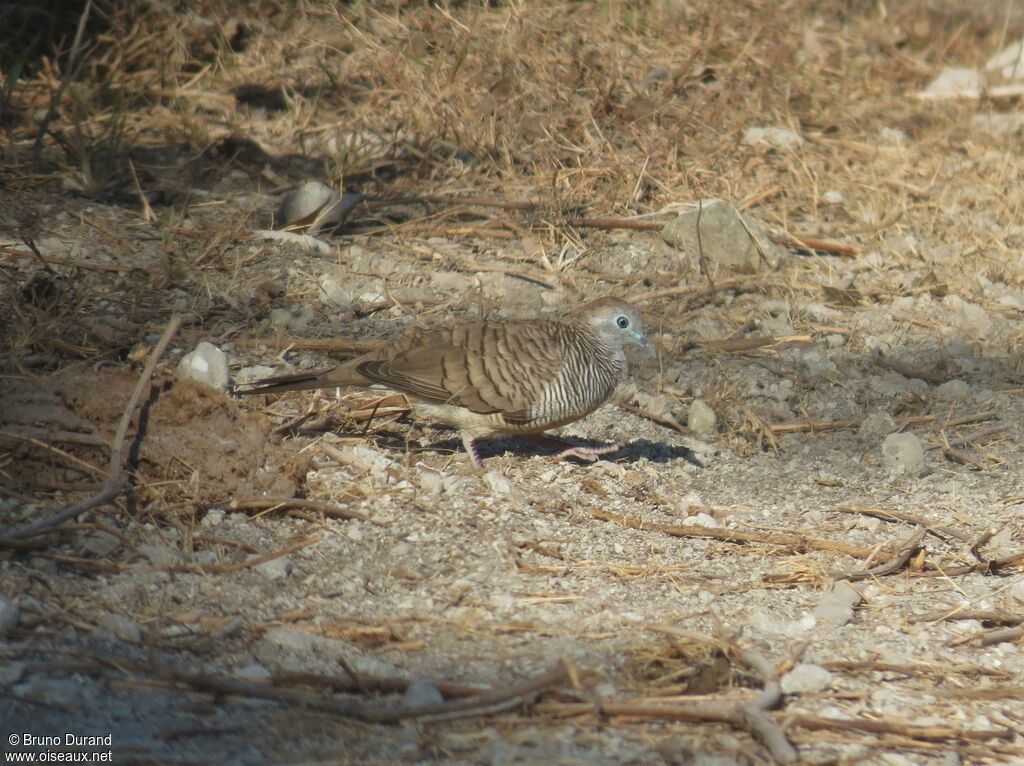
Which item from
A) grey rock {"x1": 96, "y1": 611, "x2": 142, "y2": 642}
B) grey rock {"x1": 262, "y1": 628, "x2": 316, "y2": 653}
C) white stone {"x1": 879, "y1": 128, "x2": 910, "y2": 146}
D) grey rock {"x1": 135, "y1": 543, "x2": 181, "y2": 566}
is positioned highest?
grey rock {"x1": 96, "y1": 611, "x2": 142, "y2": 642}

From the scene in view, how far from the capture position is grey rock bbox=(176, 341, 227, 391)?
4.81 m

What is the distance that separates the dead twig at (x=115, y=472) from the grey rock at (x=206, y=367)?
1.66ft

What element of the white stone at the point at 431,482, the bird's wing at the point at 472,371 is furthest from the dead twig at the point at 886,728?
the bird's wing at the point at 472,371

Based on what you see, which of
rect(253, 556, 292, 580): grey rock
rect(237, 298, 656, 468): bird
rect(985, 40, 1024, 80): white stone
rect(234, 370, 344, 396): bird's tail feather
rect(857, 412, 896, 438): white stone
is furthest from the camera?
rect(985, 40, 1024, 80): white stone

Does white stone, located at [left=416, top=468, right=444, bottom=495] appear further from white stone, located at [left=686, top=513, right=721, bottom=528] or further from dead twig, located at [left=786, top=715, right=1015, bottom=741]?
dead twig, located at [left=786, top=715, right=1015, bottom=741]

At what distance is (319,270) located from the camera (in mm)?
6070

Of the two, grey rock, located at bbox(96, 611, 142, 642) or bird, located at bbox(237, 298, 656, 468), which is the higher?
grey rock, located at bbox(96, 611, 142, 642)

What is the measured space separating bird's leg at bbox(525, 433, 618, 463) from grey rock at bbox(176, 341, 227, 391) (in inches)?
49.5

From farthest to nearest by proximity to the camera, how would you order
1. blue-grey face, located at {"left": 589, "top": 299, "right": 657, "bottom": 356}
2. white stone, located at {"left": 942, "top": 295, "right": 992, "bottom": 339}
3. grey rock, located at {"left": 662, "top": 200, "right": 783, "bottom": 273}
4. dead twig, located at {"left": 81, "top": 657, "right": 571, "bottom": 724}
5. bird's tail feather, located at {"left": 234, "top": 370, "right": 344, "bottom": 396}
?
1. grey rock, located at {"left": 662, "top": 200, "right": 783, "bottom": 273}
2. white stone, located at {"left": 942, "top": 295, "right": 992, "bottom": 339}
3. blue-grey face, located at {"left": 589, "top": 299, "right": 657, "bottom": 356}
4. bird's tail feather, located at {"left": 234, "top": 370, "right": 344, "bottom": 396}
5. dead twig, located at {"left": 81, "top": 657, "right": 571, "bottom": 724}

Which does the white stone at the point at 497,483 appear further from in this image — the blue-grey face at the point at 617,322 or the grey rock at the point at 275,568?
the grey rock at the point at 275,568

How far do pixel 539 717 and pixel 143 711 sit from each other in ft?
3.05

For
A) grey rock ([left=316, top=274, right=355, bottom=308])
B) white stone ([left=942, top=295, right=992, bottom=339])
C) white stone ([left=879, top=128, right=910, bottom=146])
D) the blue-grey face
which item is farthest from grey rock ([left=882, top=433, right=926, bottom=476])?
white stone ([left=879, top=128, right=910, bottom=146])

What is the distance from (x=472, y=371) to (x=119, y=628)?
1.93m

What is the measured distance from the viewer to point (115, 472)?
3826 millimetres
